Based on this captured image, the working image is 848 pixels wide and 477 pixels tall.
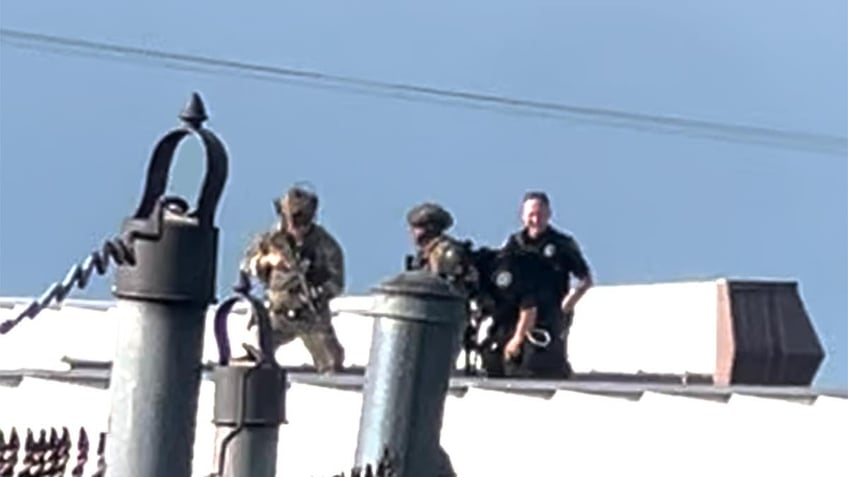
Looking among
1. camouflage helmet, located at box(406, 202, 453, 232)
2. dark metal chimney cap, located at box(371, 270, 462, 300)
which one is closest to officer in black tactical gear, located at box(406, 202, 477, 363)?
camouflage helmet, located at box(406, 202, 453, 232)

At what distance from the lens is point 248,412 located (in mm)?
4289

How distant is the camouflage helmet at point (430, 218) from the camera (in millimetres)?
12984

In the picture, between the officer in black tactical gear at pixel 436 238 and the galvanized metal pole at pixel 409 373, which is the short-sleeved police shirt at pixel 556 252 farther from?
the galvanized metal pole at pixel 409 373

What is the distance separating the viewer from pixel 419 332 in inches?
183

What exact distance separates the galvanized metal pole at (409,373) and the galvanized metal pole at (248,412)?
273 millimetres

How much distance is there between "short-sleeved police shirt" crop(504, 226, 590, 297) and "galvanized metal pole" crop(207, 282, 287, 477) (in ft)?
31.7

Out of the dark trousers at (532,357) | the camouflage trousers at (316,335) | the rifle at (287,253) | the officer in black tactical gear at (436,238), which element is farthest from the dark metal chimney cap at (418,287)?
the dark trousers at (532,357)

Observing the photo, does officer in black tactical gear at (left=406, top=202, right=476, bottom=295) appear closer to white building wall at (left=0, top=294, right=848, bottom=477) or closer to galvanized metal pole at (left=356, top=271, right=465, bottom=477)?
white building wall at (left=0, top=294, right=848, bottom=477)

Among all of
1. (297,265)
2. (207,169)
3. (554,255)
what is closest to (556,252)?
(554,255)

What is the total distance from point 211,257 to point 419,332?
3.26ft

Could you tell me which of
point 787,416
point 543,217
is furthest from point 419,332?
point 543,217

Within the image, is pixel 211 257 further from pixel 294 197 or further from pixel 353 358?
pixel 353 358

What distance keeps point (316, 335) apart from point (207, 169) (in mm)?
10763

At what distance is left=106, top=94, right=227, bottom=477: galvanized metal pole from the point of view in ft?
11.9
